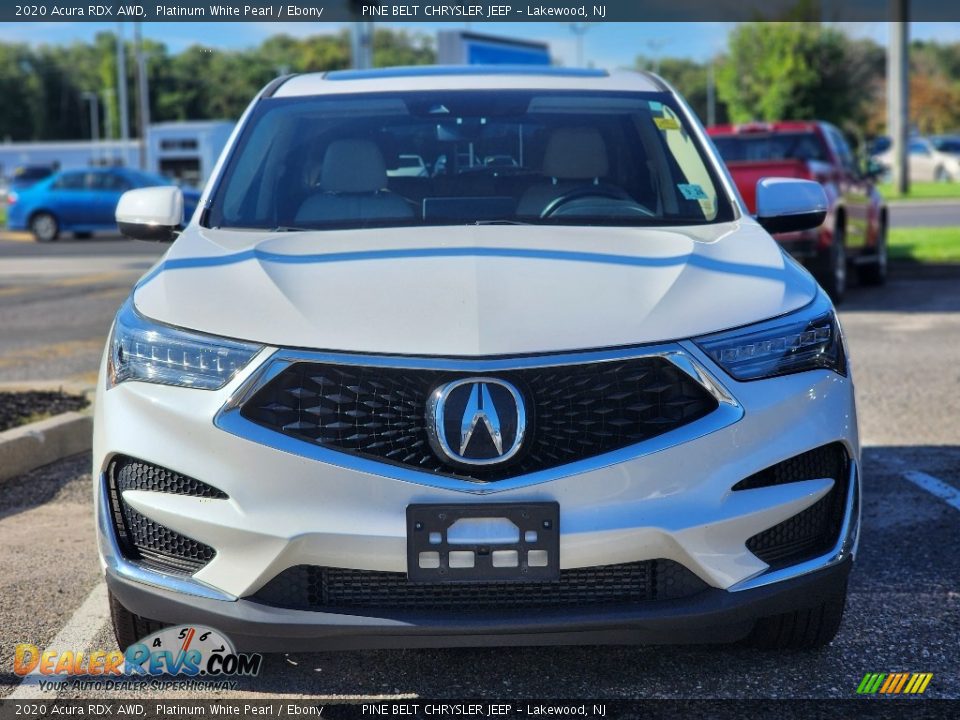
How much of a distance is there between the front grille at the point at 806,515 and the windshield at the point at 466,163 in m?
1.16

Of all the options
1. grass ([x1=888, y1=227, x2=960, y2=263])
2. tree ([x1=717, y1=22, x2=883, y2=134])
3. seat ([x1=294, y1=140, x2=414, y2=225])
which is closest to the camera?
seat ([x1=294, y1=140, x2=414, y2=225])

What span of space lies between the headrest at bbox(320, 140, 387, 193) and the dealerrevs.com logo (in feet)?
5.29

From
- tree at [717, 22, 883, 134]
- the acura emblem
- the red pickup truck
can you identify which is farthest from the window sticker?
tree at [717, 22, 883, 134]

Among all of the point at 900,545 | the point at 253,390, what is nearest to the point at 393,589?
the point at 253,390

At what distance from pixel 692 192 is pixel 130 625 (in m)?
2.21

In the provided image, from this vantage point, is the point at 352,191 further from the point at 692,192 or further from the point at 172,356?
the point at 172,356

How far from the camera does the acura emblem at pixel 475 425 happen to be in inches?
112

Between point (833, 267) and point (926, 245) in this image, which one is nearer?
point (833, 267)

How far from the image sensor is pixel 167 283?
132 inches

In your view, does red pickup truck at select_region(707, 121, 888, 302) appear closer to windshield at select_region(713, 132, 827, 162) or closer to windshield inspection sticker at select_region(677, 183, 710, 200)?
windshield at select_region(713, 132, 827, 162)

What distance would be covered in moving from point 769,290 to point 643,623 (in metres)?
0.90

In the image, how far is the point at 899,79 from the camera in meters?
28.8

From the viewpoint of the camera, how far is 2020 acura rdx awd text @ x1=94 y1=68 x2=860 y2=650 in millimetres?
2861

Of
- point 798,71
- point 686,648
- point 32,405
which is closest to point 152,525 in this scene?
point 686,648
